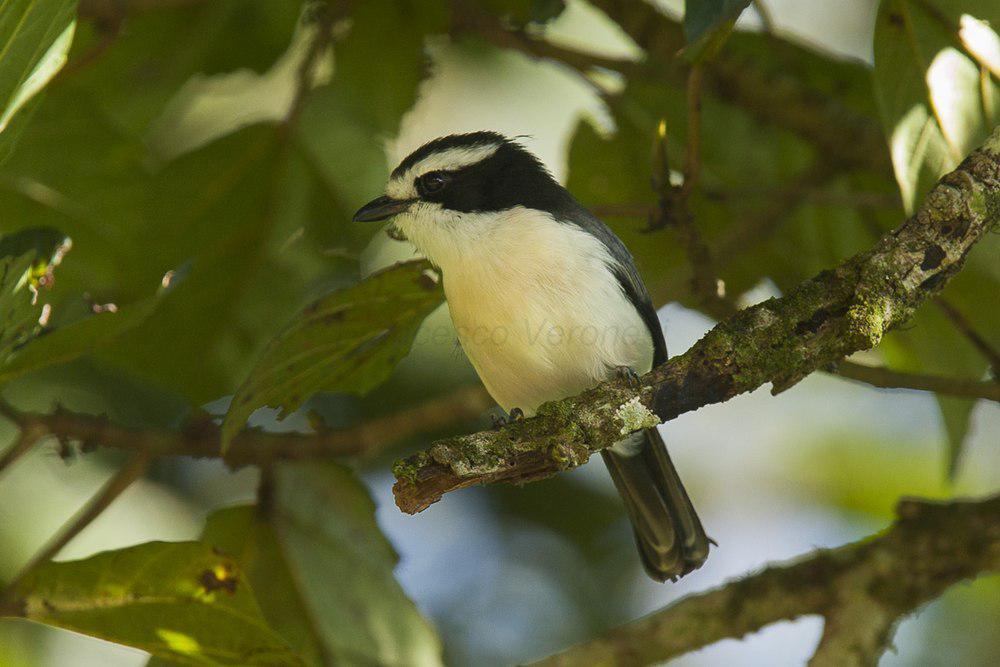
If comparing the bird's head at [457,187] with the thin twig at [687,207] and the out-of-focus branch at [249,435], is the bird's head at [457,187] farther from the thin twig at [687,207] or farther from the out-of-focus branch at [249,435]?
the out-of-focus branch at [249,435]

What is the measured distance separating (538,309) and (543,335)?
3.4 inches

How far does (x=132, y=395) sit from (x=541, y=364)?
2.45 metres

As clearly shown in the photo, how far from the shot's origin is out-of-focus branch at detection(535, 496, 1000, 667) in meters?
3.50

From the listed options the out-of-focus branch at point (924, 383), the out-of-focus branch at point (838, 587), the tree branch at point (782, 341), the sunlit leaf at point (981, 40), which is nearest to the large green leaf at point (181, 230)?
the out-of-focus branch at point (838, 587)

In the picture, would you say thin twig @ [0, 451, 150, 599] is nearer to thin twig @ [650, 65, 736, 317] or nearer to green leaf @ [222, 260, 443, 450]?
green leaf @ [222, 260, 443, 450]

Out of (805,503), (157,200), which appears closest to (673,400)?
(157,200)

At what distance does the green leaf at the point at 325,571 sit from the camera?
365 cm

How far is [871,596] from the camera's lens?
347 cm

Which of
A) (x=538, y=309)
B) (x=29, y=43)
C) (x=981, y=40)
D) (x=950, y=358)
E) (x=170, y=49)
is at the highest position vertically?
(x=29, y=43)

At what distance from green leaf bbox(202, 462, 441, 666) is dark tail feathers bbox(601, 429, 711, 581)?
83 centimetres

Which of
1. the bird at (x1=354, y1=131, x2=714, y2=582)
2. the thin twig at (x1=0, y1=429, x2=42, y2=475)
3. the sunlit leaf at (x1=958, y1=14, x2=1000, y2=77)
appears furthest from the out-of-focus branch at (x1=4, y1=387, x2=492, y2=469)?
the sunlit leaf at (x1=958, y1=14, x2=1000, y2=77)

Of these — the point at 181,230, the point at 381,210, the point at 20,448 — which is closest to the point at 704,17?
the point at 381,210

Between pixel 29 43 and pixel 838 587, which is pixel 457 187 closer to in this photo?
pixel 29 43

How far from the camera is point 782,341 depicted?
2447mm
